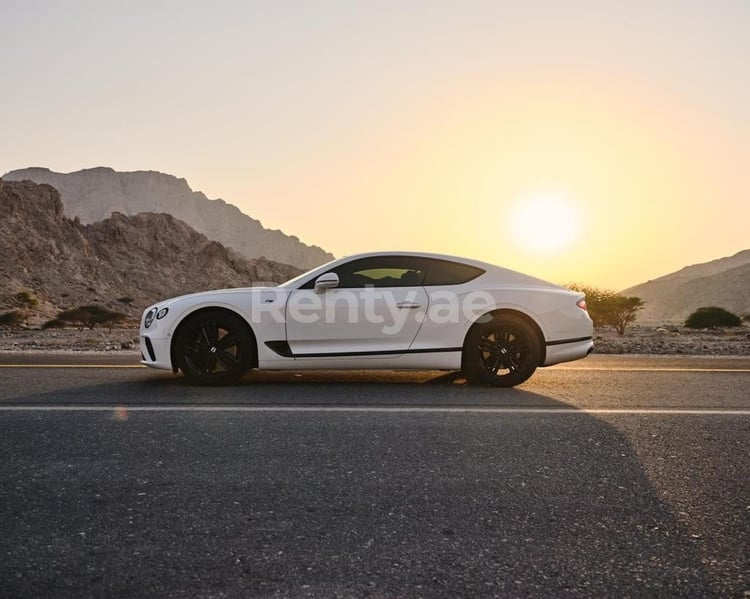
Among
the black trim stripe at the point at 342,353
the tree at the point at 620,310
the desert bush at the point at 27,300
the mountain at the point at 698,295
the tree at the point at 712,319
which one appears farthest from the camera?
the mountain at the point at 698,295

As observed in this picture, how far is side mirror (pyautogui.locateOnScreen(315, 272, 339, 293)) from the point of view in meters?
7.64

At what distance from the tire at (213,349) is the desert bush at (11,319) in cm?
4116

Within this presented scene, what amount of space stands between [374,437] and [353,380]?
3.19 metres

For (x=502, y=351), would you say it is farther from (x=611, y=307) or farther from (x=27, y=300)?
(x=27, y=300)

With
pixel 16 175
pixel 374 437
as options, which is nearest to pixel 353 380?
pixel 374 437

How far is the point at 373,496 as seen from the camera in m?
3.60

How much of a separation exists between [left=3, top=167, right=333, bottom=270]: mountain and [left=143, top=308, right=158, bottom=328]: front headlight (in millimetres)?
125946

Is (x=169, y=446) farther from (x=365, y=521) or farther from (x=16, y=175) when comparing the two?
(x=16, y=175)

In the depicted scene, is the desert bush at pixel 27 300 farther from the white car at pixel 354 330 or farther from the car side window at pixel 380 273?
the car side window at pixel 380 273

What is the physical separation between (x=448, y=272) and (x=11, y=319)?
142 ft

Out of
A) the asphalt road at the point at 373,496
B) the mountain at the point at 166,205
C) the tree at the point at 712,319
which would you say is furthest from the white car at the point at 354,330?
the mountain at the point at 166,205

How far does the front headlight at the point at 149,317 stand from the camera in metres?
7.83

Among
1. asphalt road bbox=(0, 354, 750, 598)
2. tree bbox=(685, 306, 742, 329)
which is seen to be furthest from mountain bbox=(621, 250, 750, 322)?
asphalt road bbox=(0, 354, 750, 598)

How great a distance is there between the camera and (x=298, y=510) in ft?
11.1
